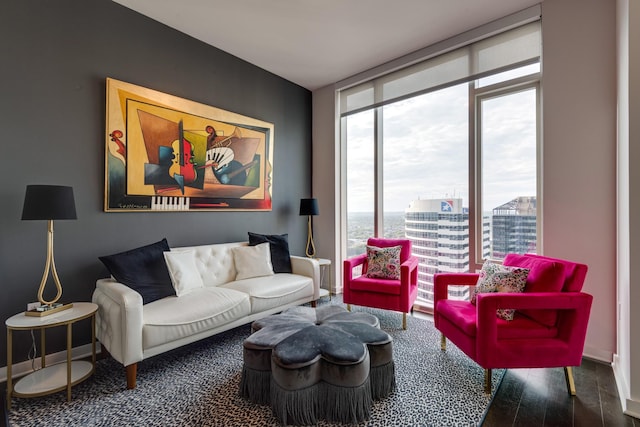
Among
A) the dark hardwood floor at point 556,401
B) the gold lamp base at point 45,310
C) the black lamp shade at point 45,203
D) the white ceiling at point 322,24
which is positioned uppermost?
the white ceiling at point 322,24

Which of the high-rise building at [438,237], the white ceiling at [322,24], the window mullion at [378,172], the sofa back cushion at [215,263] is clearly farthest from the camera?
the window mullion at [378,172]

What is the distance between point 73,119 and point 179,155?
0.90 meters

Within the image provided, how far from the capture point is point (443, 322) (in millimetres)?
2486

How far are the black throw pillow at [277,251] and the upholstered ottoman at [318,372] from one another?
4.93ft

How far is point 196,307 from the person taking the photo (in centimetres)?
241

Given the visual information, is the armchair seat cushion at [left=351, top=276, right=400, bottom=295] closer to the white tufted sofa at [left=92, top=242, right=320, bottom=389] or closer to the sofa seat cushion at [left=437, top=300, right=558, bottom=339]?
the white tufted sofa at [left=92, top=242, right=320, bottom=389]

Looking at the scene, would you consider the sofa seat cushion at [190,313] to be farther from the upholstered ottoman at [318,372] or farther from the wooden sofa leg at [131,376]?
the upholstered ottoman at [318,372]

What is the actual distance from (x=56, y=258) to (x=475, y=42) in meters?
4.53

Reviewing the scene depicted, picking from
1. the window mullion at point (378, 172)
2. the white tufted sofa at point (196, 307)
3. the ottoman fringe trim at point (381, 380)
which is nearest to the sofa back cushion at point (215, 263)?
the white tufted sofa at point (196, 307)

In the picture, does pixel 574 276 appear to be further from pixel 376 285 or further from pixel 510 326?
pixel 376 285

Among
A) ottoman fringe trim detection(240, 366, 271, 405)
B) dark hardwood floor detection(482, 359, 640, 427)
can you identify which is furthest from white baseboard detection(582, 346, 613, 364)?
ottoman fringe trim detection(240, 366, 271, 405)

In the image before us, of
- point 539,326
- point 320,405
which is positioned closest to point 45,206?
point 320,405

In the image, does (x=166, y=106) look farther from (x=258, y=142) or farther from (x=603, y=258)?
(x=603, y=258)

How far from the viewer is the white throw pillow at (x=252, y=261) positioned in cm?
331
